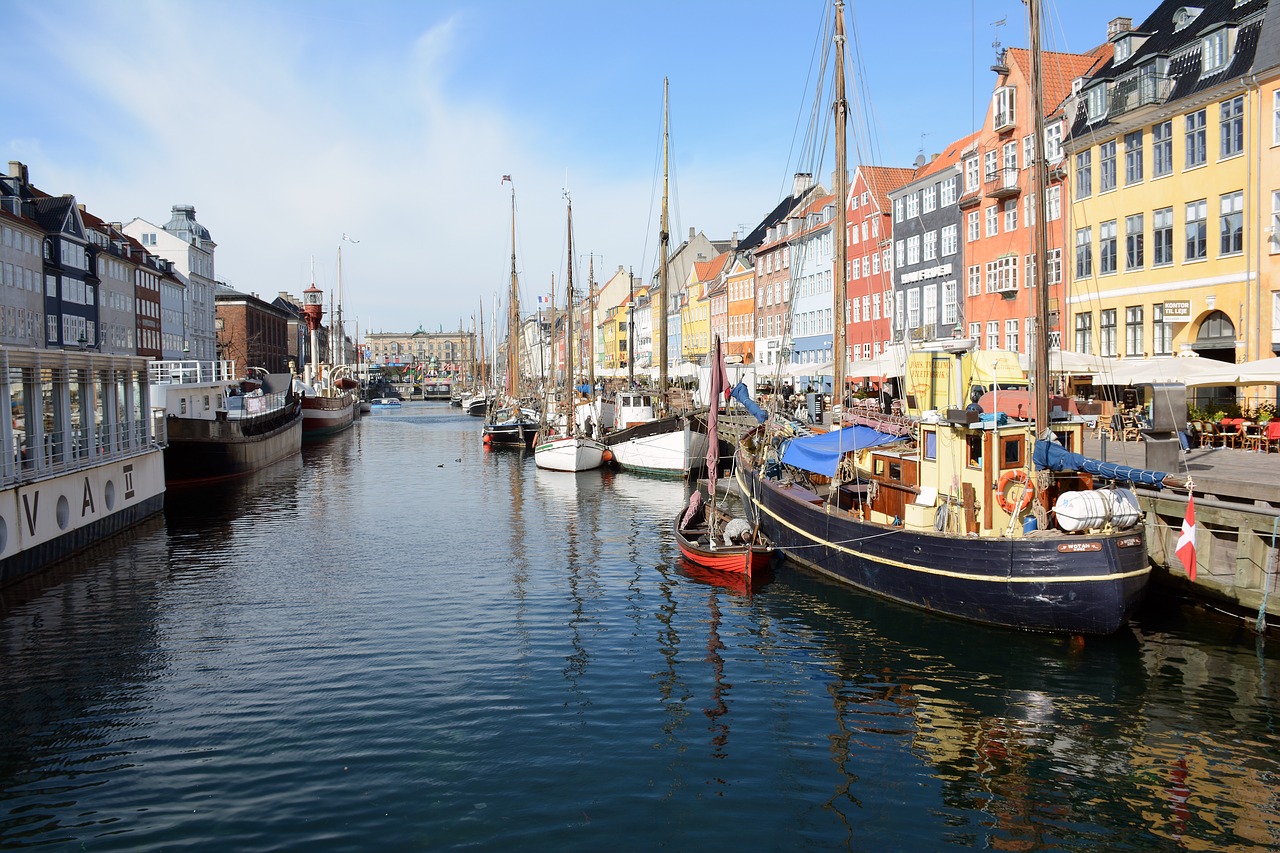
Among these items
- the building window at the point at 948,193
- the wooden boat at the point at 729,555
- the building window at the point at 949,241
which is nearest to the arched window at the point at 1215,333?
the building window at the point at 949,241

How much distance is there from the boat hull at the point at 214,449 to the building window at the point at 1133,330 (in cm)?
4561

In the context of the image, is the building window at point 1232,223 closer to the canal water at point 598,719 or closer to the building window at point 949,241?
the canal water at point 598,719

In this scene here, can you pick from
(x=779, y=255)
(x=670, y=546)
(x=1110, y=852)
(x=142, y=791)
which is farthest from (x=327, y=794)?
(x=779, y=255)

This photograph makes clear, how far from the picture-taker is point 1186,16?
40.8 m

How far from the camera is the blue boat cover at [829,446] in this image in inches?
1091

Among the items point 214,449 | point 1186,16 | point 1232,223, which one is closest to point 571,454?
point 214,449

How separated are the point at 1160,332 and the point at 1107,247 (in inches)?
214

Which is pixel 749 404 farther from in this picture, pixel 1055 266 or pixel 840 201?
pixel 1055 266

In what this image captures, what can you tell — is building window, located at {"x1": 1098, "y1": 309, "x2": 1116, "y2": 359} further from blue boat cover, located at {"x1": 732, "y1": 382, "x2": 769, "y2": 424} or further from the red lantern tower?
the red lantern tower

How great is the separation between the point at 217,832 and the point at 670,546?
72.3ft

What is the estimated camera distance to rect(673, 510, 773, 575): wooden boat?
27.0 metres

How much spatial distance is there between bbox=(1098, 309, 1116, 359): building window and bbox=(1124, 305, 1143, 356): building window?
0.82 m

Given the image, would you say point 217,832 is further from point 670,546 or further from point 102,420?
point 102,420

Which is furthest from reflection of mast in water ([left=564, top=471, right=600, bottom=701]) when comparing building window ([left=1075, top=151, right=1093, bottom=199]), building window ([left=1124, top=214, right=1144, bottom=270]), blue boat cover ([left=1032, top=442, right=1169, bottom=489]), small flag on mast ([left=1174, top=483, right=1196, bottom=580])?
building window ([left=1075, top=151, right=1093, bottom=199])
